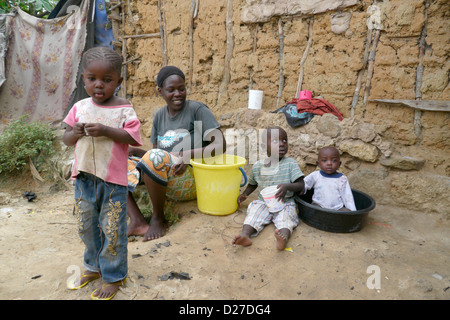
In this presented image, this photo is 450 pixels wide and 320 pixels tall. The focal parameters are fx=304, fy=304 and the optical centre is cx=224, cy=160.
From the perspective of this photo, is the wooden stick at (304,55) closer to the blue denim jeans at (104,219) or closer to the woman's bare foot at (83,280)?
the blue denim jeans at (104,219)

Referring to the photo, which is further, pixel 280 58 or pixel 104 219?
pixel 280 58

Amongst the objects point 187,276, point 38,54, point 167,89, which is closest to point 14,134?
point 38,54

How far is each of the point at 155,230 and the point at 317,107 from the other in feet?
6.65

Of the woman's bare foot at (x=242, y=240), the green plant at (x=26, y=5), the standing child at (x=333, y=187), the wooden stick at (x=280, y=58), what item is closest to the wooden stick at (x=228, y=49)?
the wooden stick at (x=280, y=58)

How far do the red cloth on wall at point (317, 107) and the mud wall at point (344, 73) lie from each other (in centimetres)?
8

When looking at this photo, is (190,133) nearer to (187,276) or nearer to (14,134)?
(187,276)

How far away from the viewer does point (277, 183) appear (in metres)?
2.46

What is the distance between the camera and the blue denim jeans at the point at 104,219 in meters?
1.55

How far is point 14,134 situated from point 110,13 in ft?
7.61

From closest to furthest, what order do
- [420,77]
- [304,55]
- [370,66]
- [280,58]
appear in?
[420,77]
[370,66]
[304,55]
[280,58]

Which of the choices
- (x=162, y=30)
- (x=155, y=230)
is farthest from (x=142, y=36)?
(x=155, y=230)

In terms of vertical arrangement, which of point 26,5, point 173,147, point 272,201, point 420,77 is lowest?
point 272,201

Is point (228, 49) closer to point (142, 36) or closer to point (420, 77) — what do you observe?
point (142, 36)

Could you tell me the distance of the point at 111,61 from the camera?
1.43 metres
